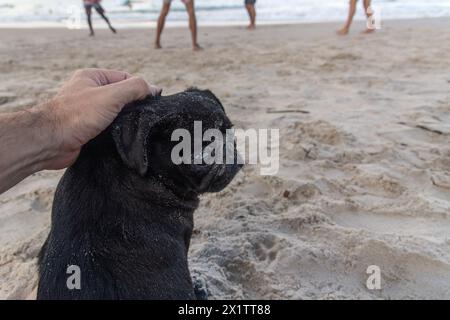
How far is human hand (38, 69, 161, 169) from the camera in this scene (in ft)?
6.74

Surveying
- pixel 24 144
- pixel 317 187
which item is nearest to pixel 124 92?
pixel 24 144

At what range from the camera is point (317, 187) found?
3502 millimetres

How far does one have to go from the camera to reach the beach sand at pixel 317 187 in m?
2.62

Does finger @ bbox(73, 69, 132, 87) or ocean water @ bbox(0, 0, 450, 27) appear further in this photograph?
ocean water @ bbox(0, 0, 450, 27)

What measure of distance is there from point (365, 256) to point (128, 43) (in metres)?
9.19

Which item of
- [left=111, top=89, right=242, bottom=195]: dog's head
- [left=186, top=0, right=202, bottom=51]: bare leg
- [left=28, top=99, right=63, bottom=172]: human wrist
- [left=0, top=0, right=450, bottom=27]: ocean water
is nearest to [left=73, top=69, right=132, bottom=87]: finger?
[left=28, top=99, right=63, bottom=172]: human wrist

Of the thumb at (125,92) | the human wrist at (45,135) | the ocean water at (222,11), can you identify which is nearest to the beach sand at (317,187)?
the human wrist at (45,135)

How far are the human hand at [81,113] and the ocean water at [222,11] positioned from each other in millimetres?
14122

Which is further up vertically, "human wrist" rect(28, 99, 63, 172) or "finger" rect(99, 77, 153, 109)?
"finger" rect(99, 77, 153, 109)

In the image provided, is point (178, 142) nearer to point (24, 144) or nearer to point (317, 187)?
point (24, 144)

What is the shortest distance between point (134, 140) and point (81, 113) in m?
0.38

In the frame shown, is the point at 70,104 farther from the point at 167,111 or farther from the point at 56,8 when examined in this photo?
the point at 56,8

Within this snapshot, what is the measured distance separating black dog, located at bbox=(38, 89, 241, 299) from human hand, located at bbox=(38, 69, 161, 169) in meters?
0.05

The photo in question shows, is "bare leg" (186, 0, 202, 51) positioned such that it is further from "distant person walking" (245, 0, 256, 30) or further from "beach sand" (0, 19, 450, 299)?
"distant person walking" (245, 0, 256, 30)
